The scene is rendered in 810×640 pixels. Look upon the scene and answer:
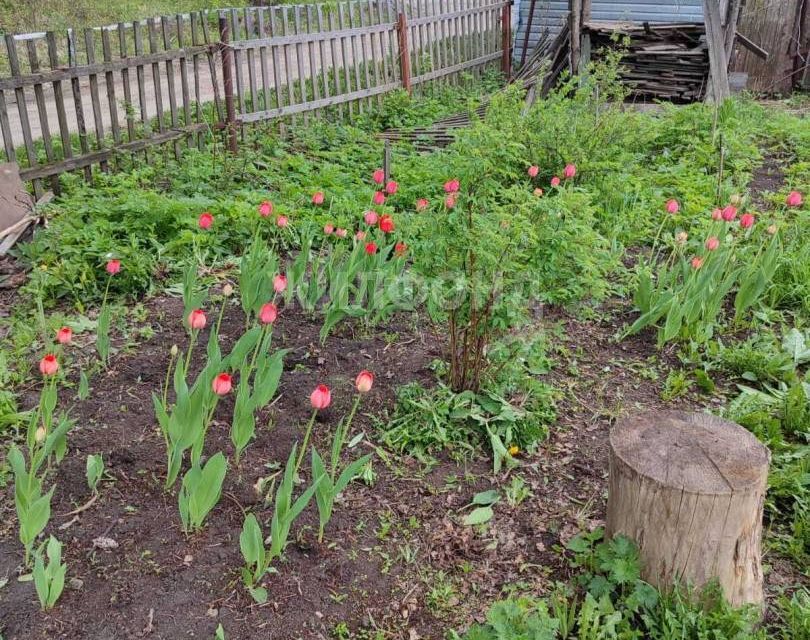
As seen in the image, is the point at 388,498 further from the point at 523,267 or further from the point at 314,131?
the point at 314,131

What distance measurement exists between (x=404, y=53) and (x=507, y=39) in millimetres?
3689

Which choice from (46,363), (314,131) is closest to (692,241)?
(46,363)

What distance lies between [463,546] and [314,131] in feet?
21.7

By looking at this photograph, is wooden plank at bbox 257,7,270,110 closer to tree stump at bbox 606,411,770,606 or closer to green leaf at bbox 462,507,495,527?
green leaf at bbox 462,507,495,527

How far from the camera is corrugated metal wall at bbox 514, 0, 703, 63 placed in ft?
41.1

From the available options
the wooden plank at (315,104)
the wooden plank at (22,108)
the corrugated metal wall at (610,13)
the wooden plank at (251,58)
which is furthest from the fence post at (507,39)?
the wooden plank at (22,108)

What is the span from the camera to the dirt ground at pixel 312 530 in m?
2.42

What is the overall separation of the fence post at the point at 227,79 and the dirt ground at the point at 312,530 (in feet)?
14.0

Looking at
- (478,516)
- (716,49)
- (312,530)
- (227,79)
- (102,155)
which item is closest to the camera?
(312,530)

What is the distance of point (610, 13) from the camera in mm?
13008

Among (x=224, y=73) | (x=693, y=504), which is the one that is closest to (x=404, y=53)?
(x=224, y=73)

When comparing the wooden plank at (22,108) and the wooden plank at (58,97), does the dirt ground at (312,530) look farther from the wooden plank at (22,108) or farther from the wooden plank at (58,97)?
the wooden plank at (58,97)

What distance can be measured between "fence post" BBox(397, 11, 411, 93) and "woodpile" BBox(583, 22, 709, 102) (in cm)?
231

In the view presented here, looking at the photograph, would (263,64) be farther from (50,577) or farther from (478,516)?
(50,577)
